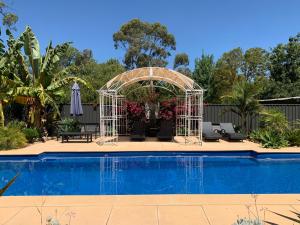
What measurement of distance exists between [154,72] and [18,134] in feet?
21.0

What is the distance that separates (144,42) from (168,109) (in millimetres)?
21197

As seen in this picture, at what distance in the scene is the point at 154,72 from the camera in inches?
555

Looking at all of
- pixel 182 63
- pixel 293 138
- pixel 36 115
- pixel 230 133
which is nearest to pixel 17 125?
pixel 36 115

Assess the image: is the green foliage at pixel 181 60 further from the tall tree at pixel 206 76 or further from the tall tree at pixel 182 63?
the tall tree at pixel 206 76

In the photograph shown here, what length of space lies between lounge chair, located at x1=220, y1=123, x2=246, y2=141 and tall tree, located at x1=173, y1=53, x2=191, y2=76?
23.7 m

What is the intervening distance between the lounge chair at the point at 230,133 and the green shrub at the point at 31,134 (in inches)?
348

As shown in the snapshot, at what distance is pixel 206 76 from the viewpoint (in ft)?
88.9

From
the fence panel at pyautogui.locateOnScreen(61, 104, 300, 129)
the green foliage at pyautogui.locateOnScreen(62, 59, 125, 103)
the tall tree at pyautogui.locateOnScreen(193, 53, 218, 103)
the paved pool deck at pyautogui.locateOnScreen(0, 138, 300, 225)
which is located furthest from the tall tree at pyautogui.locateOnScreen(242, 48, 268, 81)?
the paved pool deck at pyautogui.locateOnScreen(0, 138, 300, 225)

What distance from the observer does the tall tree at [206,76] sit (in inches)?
1067

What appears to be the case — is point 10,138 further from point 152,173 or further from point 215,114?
point 215,114

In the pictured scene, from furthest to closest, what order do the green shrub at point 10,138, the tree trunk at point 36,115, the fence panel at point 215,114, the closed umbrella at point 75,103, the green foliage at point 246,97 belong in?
1. the fence panel at point 215,114
2. the closed umbrella at point 75,103
3. the green foliage at point 246,97
4. the tree trunk at point 36,115
5. the green shrub at point 10,138

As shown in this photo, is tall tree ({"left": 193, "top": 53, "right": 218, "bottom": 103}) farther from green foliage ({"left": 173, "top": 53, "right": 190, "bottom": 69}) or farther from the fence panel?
green foliage ({"left": 173, "top": 53, "right": 190, "bottom": 69})

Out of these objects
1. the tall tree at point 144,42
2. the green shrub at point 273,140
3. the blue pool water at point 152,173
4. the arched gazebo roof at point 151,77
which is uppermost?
the tall tree at point 144,42

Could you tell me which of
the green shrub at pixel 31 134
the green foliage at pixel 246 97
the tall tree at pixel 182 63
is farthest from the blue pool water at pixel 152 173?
the tall tree at pixel 182 63
